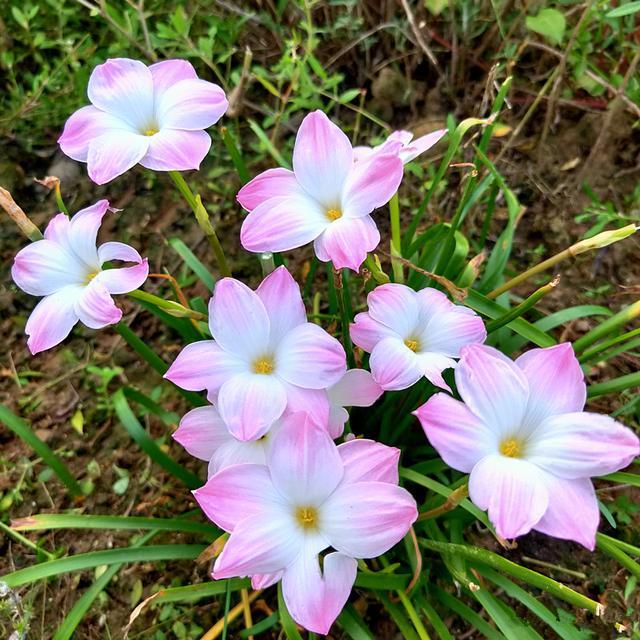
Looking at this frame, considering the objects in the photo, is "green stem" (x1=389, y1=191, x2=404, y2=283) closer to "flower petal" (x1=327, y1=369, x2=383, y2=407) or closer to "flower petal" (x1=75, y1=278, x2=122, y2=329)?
"flower petal" (x1=327, y1=369, x2=383, y2=407)

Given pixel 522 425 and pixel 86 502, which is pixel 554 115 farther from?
pixel 86 502

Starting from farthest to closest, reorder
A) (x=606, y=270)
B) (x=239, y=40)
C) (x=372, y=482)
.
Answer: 1. (x=239, y=40)
2. (x=606, y=270)
3. (x=372, y=482)

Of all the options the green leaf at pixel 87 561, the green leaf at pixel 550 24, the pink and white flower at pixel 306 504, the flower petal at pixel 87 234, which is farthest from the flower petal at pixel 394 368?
the green leaf at pixel 550 24

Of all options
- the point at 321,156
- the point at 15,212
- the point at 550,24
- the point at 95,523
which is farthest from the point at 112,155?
the point at 550,24

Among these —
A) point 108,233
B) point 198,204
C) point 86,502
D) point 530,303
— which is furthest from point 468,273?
point 108,233

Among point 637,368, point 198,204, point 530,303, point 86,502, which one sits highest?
point 198,204

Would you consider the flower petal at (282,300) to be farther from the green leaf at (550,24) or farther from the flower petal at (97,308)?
the green leaf at (550,24)
